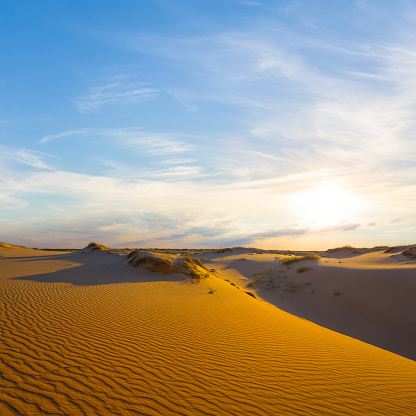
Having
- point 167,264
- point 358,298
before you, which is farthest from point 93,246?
point 358,298

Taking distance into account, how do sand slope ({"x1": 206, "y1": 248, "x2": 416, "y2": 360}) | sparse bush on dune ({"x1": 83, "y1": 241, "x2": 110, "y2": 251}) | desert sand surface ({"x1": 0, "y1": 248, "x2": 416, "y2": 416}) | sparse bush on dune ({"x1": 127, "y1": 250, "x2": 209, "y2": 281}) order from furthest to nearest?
sparse bush on dune ({"x1": 83, "y1": 241, "x2": 110, "y2": 251}) → sparse bush on dune ({"x1": 127, "y1": 250, "x2": 209, "y2": 281}) → sand slope ({"x1": 206, "y1": 248, "x2": 416, "y2": 360}) → desert sand surface ({"x1": 0, "y1": 248, "x2": 416, "y2": 416})

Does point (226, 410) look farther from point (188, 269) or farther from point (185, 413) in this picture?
point (188, 269)

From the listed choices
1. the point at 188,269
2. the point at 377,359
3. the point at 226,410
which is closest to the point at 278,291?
the point at 188,269

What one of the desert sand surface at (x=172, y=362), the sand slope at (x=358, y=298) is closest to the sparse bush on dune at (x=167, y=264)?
the sand slope at (x=358, y=298)

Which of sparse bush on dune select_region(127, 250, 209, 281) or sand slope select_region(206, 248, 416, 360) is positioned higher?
sparse bush on dune select_region(127, 250, 209, 281)

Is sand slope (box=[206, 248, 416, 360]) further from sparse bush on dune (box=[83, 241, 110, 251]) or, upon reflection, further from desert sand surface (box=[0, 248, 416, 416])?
sparse bush on dune (box=[83, 241, 110, 251])

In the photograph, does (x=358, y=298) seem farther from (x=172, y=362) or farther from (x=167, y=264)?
(x=172, y=362)

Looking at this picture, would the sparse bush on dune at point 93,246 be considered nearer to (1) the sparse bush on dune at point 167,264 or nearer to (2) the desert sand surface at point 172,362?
(1) the sparse bush on dune at point 167,264

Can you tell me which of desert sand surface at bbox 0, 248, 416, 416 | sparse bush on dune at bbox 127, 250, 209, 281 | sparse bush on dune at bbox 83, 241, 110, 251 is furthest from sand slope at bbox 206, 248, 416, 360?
sparse bush on dune at bbox 83, 241, 110, 251

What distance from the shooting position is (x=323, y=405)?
408 centimetres

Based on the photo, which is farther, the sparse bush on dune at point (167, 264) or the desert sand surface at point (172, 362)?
the sparse bush on dune at point (167, 264)

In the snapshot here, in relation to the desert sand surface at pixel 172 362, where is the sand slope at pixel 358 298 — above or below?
below

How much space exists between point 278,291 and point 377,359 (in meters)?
12.8

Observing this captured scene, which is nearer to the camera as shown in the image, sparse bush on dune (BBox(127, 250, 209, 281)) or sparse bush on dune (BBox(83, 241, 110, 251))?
sparse bush on dune (BBox(127, 250, 209, 281))
